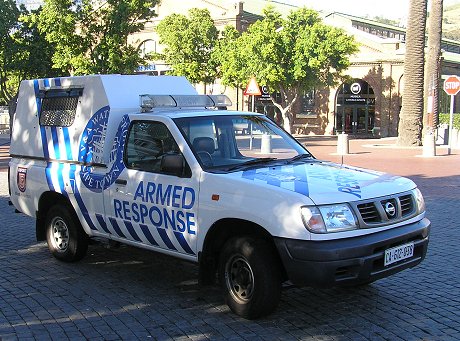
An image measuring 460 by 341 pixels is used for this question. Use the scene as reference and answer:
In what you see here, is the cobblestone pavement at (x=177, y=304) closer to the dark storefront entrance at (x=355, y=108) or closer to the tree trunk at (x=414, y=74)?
the tree trunk at (x=414, y=74)

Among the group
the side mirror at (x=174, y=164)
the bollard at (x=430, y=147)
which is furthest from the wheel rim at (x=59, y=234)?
the bollard at (x=430, y=147)

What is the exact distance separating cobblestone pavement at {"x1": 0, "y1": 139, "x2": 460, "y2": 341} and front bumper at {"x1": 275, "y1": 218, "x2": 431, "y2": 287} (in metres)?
0.49

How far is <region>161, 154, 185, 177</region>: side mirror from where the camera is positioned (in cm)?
514

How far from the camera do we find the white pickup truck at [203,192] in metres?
4.42

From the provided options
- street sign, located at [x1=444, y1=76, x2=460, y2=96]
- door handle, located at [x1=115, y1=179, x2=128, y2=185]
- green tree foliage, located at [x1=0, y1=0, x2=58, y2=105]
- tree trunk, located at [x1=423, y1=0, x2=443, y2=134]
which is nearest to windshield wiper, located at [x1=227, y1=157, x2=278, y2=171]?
door handle, located at [x1=115, y1=179, x2=128, y2=185]

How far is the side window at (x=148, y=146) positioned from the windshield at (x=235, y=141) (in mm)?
200

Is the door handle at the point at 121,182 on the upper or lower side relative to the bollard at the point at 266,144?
lower

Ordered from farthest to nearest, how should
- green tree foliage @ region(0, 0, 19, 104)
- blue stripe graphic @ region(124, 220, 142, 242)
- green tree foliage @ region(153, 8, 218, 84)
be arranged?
green tree foliage @ region(153, 8, 218, 84) → green tree foliage @ region(0, 0, 19, 104) → blue stripe graphic @ region(124, 220, 142, 242)

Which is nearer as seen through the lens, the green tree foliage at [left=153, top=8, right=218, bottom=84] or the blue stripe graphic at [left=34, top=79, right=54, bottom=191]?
the blue stripe graphic at [left=34, top=79, right=54, bottom=191]

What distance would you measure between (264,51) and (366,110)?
1398 centimetres

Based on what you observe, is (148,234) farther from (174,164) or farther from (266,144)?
(266,144)

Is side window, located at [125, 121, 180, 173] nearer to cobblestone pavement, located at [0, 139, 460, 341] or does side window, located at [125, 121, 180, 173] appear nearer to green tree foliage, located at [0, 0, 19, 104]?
cobblestone pavement, located at [0, 139, 460, 341]

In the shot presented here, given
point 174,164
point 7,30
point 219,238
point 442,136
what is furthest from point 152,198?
point 7,30

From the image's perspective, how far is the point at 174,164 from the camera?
16.8ft
